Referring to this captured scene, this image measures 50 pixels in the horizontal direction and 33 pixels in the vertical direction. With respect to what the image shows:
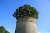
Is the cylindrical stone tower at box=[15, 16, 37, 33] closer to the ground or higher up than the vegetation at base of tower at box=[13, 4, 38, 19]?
closer to the ground

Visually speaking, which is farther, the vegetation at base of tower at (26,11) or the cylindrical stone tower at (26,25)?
the vegetation at base of tower at (26,11)

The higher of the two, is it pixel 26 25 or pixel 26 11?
pixel 26 11

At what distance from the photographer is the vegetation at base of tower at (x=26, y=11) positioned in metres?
8.52

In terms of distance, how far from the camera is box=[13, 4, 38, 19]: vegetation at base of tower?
8.52m

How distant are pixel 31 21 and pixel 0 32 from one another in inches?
906

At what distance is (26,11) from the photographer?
28.1 feet

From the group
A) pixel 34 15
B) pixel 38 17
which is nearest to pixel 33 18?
pixel 34 15

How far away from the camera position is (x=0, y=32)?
2681 cm

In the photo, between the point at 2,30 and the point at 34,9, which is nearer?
the point at 34,9

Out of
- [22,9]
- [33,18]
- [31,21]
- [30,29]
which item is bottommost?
[30,29]

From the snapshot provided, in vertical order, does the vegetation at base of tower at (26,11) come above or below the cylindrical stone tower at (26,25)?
above

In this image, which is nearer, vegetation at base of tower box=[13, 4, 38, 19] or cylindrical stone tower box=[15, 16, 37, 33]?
cylindrical stone tower box=[15, 16, 37, 33]

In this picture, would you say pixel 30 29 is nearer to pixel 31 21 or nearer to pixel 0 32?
pixel 31 21

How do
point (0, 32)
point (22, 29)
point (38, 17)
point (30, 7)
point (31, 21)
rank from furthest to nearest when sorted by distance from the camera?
1. point (0, 32)
2. point (38, 17)
3. point (30, 7)
4. point (31, 21)
5. point (22, 29)
